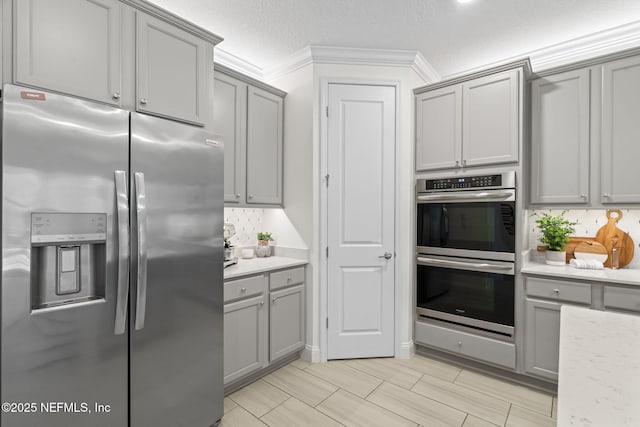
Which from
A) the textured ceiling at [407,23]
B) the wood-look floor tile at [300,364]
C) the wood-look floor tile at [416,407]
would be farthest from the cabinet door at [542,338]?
the textured ceiling at [407,23]

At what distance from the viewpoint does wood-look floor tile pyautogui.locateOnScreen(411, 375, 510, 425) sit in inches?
81.3

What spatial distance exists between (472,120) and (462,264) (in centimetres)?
121

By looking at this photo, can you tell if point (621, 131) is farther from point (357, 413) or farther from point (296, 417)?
point (296, 417)

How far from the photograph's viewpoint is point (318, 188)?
9.23 feet

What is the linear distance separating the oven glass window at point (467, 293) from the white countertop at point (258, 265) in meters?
1.14

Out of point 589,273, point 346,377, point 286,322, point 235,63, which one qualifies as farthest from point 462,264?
point 235,63

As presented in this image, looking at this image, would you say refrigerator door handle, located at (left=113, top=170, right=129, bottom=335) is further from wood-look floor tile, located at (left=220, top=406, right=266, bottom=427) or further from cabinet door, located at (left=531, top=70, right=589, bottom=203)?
cabinet door, located at (left=531, top=70, right=589, bottom=203)

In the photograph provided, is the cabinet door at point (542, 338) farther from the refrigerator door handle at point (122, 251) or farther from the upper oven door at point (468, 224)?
the refrigerator door handle at point (122, 251)

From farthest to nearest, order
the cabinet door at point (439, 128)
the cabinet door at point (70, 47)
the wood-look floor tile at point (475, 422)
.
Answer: the cabinet door at point (439, 128), the wood-look floor tile at point (475, 422), the cabinet door at point (70, 47)

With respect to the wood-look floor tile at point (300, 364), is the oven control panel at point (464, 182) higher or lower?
higher

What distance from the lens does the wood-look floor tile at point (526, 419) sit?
6.39 ft

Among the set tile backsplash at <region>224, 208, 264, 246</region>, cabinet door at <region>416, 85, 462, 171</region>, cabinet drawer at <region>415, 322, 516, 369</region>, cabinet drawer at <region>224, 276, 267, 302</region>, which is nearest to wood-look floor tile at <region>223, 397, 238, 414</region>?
cabinet drawer at <region>224, 276, 267, 302</region>

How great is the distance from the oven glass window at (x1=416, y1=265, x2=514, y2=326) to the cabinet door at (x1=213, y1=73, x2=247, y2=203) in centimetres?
181

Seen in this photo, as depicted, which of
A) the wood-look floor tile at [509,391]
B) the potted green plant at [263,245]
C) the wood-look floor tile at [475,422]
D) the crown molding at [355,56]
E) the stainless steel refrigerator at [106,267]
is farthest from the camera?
the potted green plant at [263,245]
